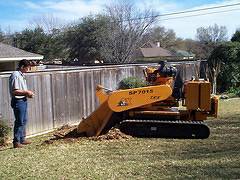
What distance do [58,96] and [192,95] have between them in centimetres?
416

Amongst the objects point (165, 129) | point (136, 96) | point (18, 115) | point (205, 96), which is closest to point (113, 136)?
point (136, 96)

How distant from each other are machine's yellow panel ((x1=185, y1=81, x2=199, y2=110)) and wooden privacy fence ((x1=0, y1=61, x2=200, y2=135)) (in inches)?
157

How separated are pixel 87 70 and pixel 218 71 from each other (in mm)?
14632

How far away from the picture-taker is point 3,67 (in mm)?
25547

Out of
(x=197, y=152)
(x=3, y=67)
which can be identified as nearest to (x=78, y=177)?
(x=197, y=152)

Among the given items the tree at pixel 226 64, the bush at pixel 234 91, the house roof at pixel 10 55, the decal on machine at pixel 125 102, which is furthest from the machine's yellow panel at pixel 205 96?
the tree at pixel 226 64

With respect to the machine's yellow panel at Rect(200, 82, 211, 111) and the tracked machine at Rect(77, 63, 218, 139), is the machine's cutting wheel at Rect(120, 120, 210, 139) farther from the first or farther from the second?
the machine's yellow panel at Rect(200, 82, 211, 111)

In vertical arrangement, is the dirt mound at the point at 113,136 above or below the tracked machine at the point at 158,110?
below

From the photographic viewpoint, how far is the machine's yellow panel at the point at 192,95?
10.1 metres

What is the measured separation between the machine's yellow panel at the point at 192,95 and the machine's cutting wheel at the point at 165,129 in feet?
1.36

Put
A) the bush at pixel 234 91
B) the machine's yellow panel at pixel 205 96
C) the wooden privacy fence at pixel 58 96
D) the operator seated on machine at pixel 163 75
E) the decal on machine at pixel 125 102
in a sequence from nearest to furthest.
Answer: the machine's yellow panel at pixel 205 96 < the decal on machine at pixel 125 102 < the operator seated on machine at pixel 163 75 < the wooden privacy fence at pixel 58 96 < the bush at pixel 234 91

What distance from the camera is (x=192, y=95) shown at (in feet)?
33.2

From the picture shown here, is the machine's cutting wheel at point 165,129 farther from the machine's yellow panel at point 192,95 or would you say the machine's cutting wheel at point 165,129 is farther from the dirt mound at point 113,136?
the machine's yellow panel at point 192,95

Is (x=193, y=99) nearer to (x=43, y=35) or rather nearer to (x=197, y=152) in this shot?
(x=197, y=152)
